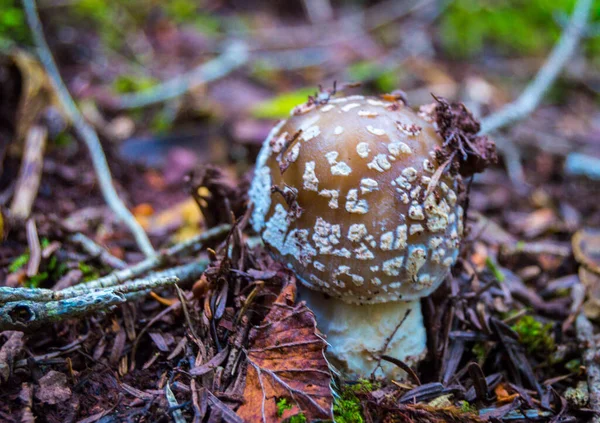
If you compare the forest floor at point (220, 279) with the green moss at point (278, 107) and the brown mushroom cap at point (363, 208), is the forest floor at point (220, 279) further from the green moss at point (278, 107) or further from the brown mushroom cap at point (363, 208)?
the brown mushroom cap at point (363, 208)

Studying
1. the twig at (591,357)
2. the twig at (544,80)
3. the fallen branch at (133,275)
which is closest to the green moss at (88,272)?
the fallen branch at (133,275)

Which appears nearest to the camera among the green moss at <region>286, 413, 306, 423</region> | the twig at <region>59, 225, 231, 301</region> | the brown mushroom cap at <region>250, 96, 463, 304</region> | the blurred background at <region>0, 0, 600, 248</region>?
the green moss at <region>286, 413, 306, 423</region>

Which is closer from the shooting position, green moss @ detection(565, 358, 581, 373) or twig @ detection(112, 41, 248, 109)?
green moss @ detection(565, 358, 581, 373)

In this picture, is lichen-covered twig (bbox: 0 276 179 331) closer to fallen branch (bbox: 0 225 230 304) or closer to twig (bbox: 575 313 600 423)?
fallen branch (bbox: 0 225 230 304)

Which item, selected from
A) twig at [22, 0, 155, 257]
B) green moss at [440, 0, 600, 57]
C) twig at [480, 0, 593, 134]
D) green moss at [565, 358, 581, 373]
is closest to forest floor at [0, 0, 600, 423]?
green moss at [565, 358, 581, 373]

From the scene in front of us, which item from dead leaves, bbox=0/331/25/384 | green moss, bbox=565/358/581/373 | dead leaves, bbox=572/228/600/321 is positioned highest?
dead leaves, bbox=572/228/600/321

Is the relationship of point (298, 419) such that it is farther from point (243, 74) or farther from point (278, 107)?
point (243, 74)
